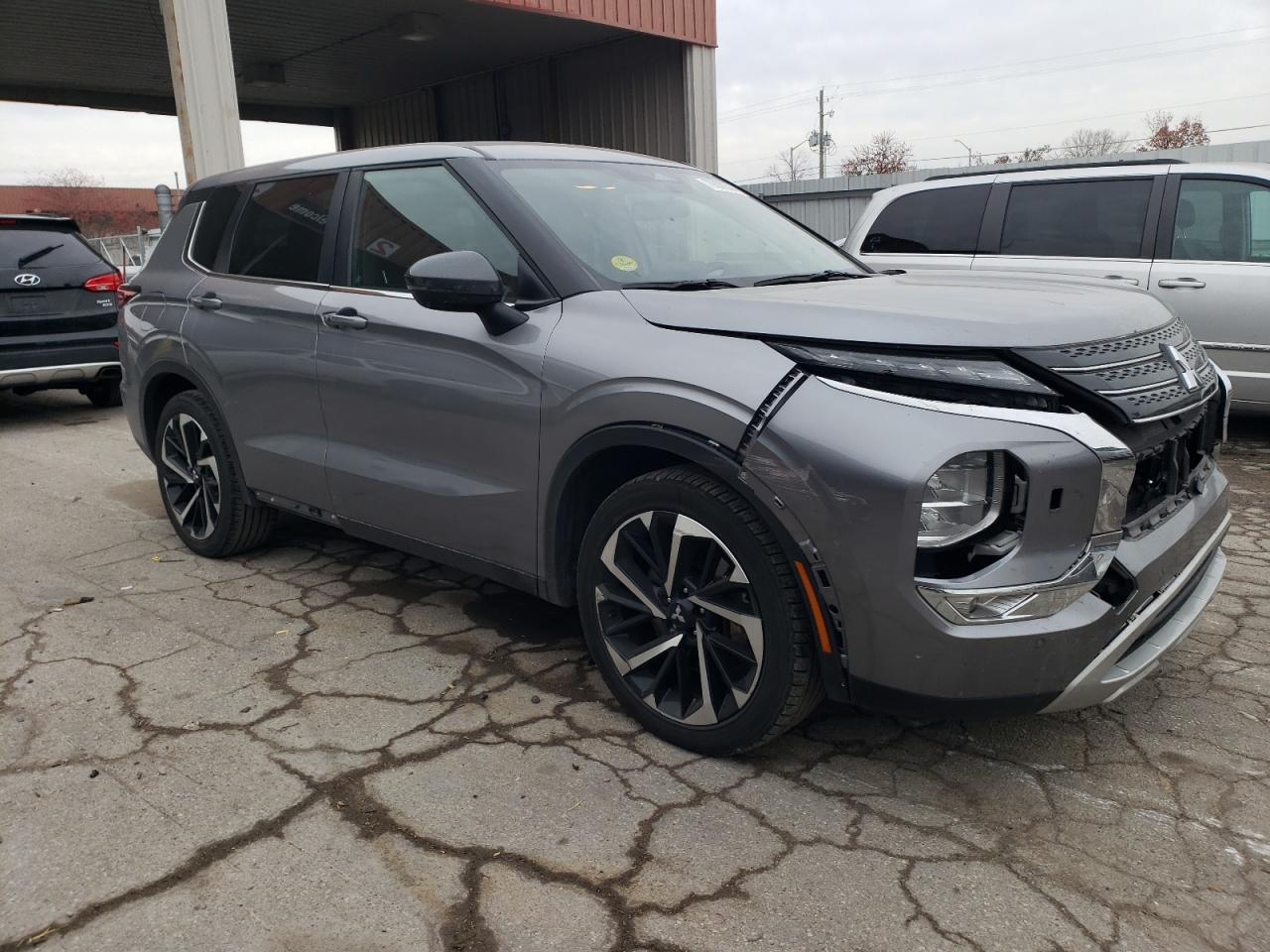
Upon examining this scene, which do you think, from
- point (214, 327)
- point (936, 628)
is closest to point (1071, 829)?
point (936, 628)

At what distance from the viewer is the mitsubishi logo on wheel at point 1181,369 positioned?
2643 millimetres

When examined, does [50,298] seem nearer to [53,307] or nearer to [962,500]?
[53,307]

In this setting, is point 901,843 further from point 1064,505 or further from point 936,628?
point 1064,505

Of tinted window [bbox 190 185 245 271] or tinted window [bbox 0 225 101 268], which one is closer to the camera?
tinted window [bbox 190 185 245 271]

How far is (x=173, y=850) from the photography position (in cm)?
241

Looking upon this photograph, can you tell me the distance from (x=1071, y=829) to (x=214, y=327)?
368cm

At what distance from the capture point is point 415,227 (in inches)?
136

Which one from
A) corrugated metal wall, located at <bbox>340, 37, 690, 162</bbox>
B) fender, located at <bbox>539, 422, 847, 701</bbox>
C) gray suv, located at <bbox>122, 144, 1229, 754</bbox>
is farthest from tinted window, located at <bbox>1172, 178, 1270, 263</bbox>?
corrugated metal wall, located at <bbox>340, 37, 690, 162</bbox>

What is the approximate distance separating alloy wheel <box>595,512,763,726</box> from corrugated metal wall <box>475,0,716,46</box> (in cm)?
1009

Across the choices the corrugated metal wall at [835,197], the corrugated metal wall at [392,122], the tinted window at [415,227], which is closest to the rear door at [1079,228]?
the tinted window at [415,227]

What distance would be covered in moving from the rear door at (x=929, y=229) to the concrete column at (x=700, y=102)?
707 centimetres

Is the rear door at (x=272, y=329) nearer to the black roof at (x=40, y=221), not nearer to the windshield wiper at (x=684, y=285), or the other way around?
the windshield wiper at (x=684, y=285)

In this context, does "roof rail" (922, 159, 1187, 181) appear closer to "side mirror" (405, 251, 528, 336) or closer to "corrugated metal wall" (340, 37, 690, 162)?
"side mirror" (405, 251, 528, 336)

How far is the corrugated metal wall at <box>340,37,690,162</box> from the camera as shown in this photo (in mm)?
14133
